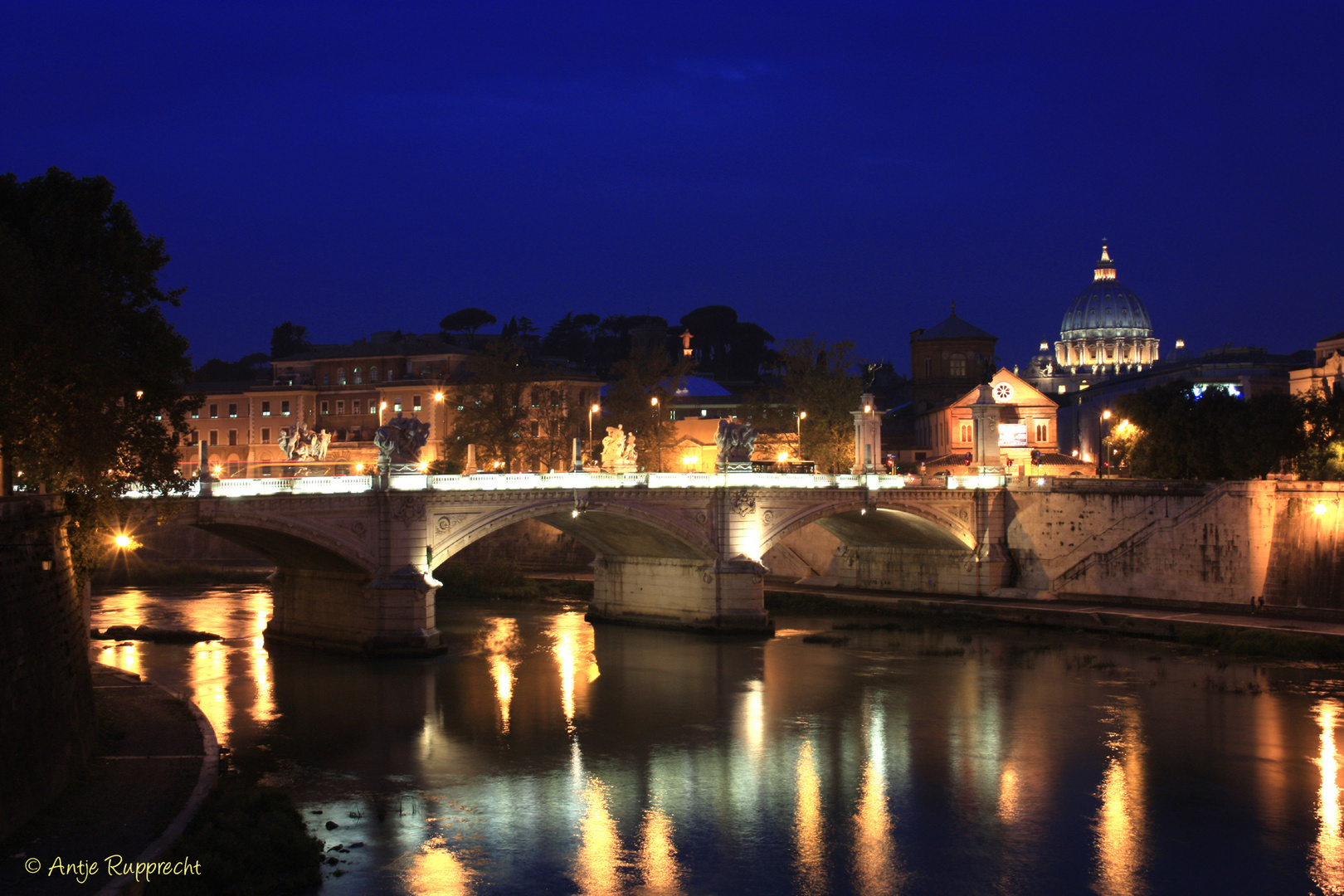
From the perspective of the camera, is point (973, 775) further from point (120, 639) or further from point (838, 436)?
point (838, 436)

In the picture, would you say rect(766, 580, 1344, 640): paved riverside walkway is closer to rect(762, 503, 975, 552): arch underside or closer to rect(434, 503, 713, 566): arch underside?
rect(762, 503, 975, 552): arch underside

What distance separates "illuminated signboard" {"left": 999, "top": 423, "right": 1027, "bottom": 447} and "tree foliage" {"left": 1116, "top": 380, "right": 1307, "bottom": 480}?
47.4 feet

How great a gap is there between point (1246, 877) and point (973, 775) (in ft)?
22.0

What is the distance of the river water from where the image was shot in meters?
20.9

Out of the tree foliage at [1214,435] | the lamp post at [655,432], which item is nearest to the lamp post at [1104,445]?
the tree foliage at [1214,435]

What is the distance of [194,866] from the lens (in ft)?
56.9

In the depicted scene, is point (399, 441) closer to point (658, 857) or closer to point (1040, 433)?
point (658, 857)

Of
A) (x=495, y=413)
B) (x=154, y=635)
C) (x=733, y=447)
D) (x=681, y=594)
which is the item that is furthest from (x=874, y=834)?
(x=495, y=413)

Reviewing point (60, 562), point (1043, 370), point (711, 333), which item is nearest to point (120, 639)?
point (60, 562)

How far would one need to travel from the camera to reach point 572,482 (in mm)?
42812

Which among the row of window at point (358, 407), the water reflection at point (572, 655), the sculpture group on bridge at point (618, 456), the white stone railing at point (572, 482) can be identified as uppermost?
the row of window at point (358, 407)

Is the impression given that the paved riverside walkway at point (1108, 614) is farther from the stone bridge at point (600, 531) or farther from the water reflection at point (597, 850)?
the water reflection at point (597, 850)

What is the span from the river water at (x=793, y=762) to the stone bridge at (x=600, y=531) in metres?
1.90

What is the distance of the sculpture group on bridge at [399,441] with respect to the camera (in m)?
39.2
